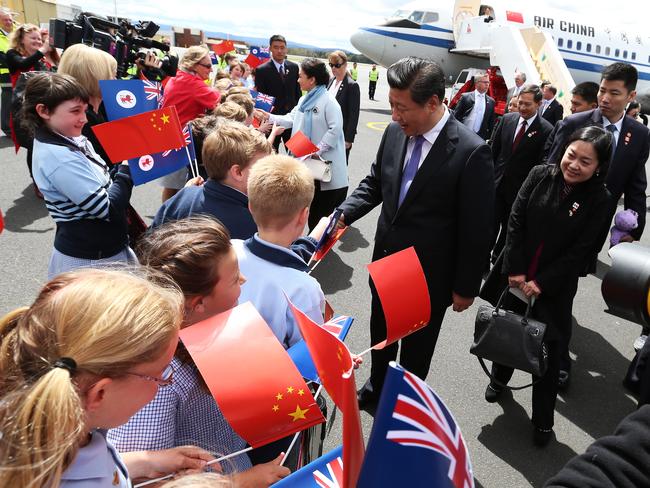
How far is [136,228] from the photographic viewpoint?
3068 millimetres

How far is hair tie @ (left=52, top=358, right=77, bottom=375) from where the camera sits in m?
0.92

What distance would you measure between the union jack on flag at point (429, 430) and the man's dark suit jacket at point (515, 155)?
4.22m

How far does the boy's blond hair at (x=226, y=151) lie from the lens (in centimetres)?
234

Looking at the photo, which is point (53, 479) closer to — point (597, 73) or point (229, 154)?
point (229, 154)

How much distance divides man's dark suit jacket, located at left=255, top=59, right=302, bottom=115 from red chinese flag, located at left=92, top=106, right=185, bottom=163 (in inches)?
185

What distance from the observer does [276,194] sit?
6.07 feet

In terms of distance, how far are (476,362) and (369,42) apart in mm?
18449

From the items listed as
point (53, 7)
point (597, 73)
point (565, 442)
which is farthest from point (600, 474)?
point (53, 7)

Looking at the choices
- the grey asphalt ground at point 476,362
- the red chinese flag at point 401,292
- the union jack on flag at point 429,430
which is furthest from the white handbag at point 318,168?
the union jack on flag at point 429,430

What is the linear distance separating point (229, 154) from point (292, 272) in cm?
86

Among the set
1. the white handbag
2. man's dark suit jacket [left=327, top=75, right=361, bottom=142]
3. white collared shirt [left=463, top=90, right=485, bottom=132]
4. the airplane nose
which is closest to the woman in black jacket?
the white handbag

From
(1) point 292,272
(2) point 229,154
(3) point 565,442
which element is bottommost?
(3) point 565,442

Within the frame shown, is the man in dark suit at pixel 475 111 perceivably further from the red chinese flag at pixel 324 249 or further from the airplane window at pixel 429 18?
the airplane window at pixel 429 18

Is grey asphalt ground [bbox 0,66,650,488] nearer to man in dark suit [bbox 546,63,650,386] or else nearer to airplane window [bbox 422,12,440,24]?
man in dark suit [bbox 546,63,650,386]
